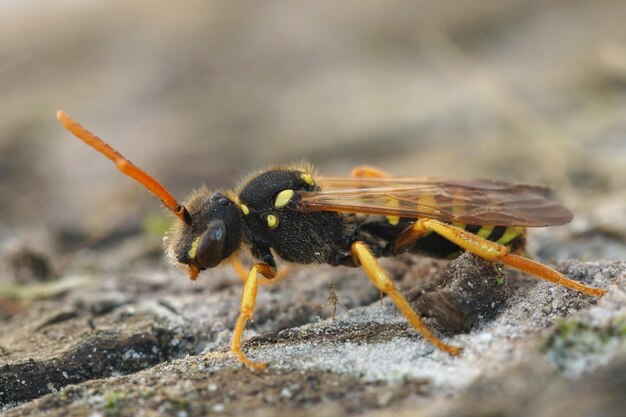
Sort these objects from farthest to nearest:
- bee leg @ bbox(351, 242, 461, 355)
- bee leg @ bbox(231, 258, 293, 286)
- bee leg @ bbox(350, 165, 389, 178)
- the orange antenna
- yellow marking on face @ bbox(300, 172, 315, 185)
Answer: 1. bee leg @ bbox(350, 165, 389, 178)
2. bee leg @ bbox(231, 258, 293, 286)
3. yellow marking on face @ bbox(300, 172, 315, 185)
4. the orange antenna
5. bee leg @ bbox(351, 242, 461, 355)

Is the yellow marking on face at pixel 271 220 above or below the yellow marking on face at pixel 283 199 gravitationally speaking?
below

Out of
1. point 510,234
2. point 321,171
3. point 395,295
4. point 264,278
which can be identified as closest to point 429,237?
point 510,234

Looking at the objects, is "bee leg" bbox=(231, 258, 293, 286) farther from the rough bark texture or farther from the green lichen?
the green lichen

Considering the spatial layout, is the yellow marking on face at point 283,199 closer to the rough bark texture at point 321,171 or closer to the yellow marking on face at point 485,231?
the rough bark texture at point 321,171

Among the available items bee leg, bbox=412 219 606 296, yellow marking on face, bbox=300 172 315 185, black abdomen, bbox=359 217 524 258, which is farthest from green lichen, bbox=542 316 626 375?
yellow marking on face, bbox=300 172 315 185

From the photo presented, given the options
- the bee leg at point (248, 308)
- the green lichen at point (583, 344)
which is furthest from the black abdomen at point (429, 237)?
the green lichen at point (583, 344)

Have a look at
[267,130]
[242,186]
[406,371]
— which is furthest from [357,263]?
[267,130]
